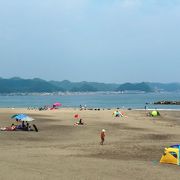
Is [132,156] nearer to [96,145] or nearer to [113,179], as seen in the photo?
[96,145]

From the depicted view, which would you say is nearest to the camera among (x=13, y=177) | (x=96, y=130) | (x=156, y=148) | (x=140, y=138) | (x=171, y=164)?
(x=13, y=177)

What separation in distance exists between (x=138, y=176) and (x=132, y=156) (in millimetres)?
6229

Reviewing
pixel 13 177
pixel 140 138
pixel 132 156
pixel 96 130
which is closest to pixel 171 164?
pixel 132 156

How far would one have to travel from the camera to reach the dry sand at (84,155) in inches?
755

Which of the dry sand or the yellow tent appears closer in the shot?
the dry sand

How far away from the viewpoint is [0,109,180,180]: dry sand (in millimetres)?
19188

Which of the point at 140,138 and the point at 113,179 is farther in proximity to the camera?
the point at 140,138

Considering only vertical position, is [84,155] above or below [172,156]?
below

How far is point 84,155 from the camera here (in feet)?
82.9

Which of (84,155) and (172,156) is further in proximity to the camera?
(84,155)

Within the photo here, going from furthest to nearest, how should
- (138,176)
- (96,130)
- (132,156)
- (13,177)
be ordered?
(96,130), (132,156), (138,176), (13,177)

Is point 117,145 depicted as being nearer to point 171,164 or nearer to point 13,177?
point 171,164

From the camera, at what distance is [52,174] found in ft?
61.5

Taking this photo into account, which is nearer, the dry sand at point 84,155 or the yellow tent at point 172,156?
the dry sand at point 84,155
